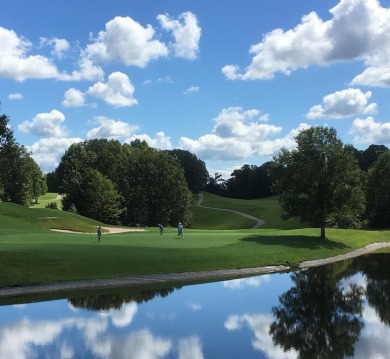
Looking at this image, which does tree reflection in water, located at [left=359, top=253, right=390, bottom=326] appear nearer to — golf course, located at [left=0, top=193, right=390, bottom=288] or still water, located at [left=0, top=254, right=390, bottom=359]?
still water, located at [left=0, top=254, right=390, bottom=359]

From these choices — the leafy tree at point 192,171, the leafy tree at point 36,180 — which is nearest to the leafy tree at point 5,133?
the leafy tree at point 36,180

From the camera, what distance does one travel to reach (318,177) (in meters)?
49.7

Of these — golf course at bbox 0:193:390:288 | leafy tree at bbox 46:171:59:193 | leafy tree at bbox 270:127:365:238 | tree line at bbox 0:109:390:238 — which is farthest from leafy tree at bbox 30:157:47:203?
leafy tree at bbox 270:127:365:238

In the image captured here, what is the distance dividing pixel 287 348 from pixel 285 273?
18173mm

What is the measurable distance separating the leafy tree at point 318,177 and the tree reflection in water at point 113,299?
2828 centimetres

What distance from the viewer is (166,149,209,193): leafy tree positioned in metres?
162

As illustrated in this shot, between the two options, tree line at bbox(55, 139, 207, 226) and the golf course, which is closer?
the golf course

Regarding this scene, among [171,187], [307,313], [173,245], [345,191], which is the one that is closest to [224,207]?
[171,187]

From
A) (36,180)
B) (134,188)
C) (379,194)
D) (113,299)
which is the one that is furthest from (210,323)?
(36,180)

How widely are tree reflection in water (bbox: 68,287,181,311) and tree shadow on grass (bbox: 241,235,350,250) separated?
19293 millimetres

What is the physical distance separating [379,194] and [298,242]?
4756 centimetres

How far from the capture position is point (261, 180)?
175000mm

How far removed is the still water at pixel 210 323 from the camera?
15.2 m

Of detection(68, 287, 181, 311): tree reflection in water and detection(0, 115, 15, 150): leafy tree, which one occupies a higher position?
detection(0, 115, 15, 150): leafy tree
